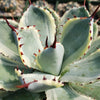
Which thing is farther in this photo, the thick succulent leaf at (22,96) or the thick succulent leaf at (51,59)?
the thick succulent leaf at (22,96)

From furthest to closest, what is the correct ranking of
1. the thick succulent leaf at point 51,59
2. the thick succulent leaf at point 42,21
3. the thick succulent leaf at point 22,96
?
the thick succulent leaf at point 42,21 < the thick succulent leaf at point 22,96 < the thick succulent leaf at point 51,59

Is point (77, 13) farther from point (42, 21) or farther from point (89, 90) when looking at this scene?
point (89, 90)

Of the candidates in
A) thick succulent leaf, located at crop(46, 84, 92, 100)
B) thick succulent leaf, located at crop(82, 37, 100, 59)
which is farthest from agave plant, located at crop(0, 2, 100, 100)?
thick succulent leaf, located at crop(82, 37, 100, 59)

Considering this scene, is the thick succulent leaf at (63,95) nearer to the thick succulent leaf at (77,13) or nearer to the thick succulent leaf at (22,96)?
the thick succulent leaf at (22,96)

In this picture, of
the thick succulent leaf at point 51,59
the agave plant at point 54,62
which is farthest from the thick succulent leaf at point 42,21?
the thick succulent leaf at point 51,59

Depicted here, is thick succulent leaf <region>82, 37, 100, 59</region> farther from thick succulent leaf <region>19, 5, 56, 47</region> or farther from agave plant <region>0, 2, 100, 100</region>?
thick succulent leaf <region>19, 5, 56, 47</region>

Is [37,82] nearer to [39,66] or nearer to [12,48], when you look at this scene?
[39,66]

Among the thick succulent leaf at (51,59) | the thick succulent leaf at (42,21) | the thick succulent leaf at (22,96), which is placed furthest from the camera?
the thick succulent leaf at (42,21)

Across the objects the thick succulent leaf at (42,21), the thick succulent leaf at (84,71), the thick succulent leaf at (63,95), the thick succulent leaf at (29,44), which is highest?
the thick succulent leaf at (42,21)
